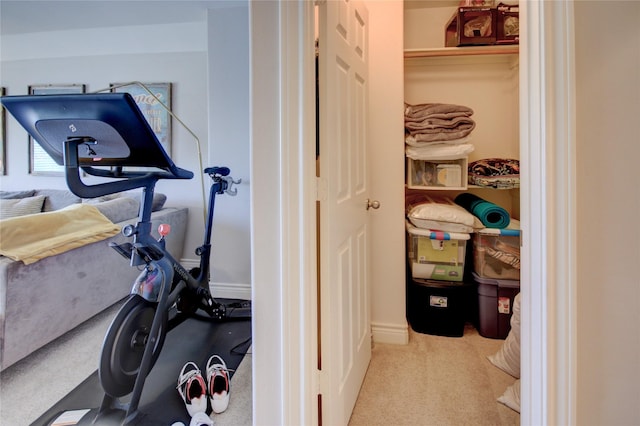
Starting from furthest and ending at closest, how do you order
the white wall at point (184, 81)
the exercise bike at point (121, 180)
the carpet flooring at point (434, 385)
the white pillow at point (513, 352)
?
1. the white wall at point (184, 81)
2. the white pillow at point (513, 352)
3. the carpet flooring at point (434, 385)
4. the exercise bike at point (121, 180)

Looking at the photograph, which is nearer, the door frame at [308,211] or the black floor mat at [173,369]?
the door frame at [308,211]

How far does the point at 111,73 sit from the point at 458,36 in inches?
139

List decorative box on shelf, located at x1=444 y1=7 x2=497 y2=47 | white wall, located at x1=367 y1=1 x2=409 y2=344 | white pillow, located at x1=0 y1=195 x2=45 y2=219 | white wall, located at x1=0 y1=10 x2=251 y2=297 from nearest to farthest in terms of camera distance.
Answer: white wall, located at x1=367 y1=1 x2=409 y2=344
decorative box on shelf, located at x1=444 y1=7 x2=497 y2=47
white wall, located at x1=0 y1=10 x2=251 y2=297
white pillow, located at x1=0 y1=195 x2=45 y2=219

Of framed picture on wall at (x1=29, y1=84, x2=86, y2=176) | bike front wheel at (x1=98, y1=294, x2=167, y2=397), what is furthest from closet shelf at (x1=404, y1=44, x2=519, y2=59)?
framed picture on wall at (x1=29, y1=84, x2=86, y2=176)

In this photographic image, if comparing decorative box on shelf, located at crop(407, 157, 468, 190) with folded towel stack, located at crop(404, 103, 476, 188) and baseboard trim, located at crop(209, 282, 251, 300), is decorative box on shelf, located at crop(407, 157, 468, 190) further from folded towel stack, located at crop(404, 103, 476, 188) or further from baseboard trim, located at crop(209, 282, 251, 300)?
baseboard trim, located at crop(209, 282, 251, 300)

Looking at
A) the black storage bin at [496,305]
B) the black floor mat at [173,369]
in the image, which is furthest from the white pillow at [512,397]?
the black floor mat at [173,369]

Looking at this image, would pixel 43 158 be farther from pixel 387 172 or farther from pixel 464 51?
pixel 464 51

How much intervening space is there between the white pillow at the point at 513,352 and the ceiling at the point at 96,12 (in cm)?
308

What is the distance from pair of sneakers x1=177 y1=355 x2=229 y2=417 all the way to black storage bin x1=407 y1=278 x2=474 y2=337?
4.27 ft

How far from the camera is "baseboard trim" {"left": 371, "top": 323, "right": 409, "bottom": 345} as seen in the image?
1967 millimetres

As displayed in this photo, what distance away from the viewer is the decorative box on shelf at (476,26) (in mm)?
1998

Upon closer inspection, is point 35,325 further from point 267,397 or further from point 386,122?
point 386,122

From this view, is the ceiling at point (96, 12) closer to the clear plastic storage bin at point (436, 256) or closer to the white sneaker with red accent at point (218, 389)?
the clear plastic storage bin at point (436, 256)

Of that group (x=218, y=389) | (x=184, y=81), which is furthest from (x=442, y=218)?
(x=184, y=81)
